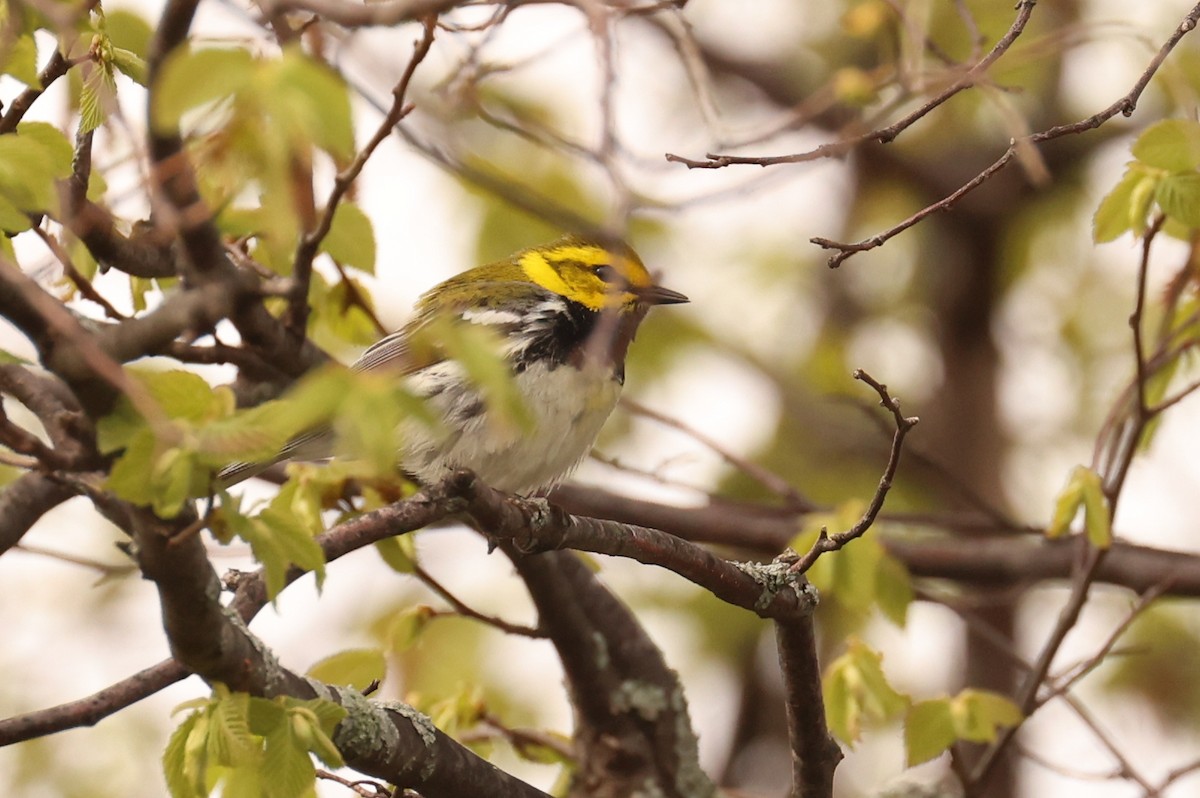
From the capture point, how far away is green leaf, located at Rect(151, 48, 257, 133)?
5.53 feet

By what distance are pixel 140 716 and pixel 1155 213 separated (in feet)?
21.1

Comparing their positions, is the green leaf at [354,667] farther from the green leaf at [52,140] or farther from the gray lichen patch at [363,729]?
the green leaf at [52,140]

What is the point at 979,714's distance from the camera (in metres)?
3.56

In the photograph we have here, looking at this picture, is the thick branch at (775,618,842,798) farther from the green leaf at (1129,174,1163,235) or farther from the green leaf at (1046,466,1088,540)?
the green leaf at (1129,174,1163,235)

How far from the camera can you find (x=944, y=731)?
141 inches

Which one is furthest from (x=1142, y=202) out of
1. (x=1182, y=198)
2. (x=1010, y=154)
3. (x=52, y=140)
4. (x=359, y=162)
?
(x=52, y=140)

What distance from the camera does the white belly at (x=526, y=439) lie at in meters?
4.35

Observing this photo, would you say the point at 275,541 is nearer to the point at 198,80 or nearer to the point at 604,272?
the point at 198,80

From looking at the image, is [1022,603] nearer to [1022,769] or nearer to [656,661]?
[1022,769]

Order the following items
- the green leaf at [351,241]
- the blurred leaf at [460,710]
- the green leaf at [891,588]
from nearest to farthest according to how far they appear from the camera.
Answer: the green leaf at [351,241] → the blurred leaf at [460,710] → the green leaf at [891,588]

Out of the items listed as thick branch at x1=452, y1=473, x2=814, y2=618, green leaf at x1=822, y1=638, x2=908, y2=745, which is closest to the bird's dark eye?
green leaf at x1=822, y1=638, x2=908, y2=745

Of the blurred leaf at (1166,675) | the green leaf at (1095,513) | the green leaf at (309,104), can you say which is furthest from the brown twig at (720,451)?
the blurred leaf at (1166,675)

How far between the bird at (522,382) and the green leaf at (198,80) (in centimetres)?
226

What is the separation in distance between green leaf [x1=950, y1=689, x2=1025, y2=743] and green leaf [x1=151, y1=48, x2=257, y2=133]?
2543 millimetres
